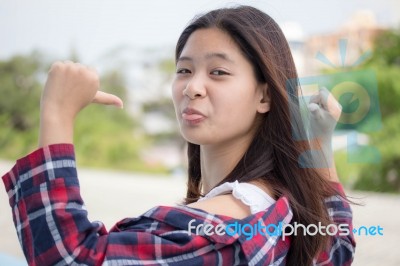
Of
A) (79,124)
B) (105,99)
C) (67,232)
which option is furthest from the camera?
(79,124)

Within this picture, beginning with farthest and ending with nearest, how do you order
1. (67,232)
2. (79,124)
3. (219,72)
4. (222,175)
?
(79,124)
(222,175)
(219,72)
(67,232)

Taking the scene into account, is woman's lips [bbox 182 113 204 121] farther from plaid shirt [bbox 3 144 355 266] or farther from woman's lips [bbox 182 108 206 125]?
plaid shirt [bbox 3 144 355 266]

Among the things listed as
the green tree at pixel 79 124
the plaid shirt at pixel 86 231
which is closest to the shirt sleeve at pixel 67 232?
the plaid shirt at pixel 86 231

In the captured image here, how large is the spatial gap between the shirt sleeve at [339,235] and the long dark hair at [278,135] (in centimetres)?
4

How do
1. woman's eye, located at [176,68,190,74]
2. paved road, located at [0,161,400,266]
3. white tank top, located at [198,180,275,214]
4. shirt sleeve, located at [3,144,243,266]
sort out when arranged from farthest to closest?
paved road, located at [0,161,400,266] < woman's eye, located at [176,68,190,74] < white tank top, located at [198,180,275,214] < shirt sleeve, located at [3,144,243,266]

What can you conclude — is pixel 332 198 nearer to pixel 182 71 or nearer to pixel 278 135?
pixel 278 135

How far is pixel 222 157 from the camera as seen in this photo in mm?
917

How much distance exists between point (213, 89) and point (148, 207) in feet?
14.7

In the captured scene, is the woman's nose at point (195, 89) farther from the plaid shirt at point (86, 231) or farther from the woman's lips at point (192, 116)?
the plaid shirt at point (86, 231)

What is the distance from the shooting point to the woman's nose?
0.81 metres

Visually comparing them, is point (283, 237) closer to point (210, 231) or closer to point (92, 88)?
point (210, 231)

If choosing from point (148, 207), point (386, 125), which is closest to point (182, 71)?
point (148, 207)

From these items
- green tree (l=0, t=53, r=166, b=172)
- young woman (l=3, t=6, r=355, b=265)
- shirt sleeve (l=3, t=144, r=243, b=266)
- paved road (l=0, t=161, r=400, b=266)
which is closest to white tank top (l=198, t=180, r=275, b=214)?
young woman (l=3, t=6, r=355, b=265)

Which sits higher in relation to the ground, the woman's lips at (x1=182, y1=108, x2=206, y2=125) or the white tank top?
the woman's lips at (x1=182, y1=108, x2=206, y2=125)
